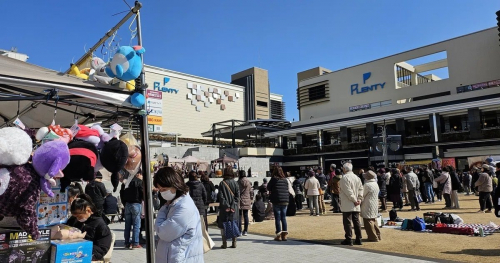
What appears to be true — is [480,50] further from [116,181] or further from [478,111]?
[116,181]

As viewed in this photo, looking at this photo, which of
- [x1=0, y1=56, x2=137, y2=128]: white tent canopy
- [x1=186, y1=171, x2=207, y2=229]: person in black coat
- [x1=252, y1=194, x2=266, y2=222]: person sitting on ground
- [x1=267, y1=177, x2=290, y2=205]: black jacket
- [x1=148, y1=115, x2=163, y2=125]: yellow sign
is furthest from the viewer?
[x1=148, y1=115, x2=163, y2=125]: yellow sign

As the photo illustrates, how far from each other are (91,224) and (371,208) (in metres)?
5.92

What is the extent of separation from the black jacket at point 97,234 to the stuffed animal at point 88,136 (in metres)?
0.84

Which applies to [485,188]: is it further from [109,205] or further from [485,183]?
[109,205]

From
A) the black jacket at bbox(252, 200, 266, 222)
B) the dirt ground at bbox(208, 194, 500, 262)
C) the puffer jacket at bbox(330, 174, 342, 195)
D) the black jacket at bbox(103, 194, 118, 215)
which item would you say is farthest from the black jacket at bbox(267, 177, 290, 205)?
the black jacket at bbox(103, 194, 118, 215)

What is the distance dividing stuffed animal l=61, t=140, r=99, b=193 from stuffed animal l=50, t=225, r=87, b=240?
0.36 m

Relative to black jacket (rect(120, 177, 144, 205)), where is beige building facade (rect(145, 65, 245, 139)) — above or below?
above

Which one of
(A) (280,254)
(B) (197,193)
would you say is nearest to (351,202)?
(A) (280,254)

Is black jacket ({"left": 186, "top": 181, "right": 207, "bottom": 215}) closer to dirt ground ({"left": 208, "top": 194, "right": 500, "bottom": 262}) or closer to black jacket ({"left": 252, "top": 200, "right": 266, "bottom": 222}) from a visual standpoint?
dirt ground ({"left": 208, "top": 194, "right": 500, "bottom": 262})

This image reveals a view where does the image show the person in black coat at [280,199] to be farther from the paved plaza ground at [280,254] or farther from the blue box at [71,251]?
the blue box at [71,251]

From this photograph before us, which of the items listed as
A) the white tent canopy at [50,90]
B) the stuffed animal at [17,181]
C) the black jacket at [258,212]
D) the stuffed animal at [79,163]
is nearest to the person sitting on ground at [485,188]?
the black jacket at [258,212]

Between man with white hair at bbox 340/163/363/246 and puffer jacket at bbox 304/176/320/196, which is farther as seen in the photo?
puffer jacket at bbox 304/176/320/196

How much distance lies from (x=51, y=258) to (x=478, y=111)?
30.8 meters

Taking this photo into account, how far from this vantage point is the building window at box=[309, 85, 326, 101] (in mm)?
42003
